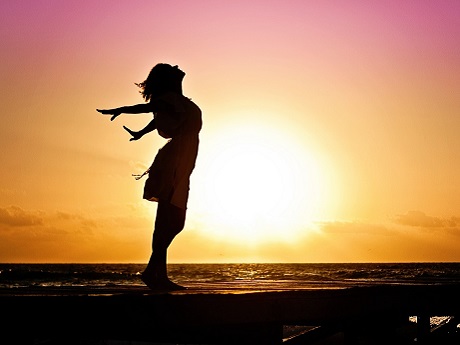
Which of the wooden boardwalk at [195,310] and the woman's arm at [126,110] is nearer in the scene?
the wooden boardwalk at [195,310]

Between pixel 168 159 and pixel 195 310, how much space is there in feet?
6.92

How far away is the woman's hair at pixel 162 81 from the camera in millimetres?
7086

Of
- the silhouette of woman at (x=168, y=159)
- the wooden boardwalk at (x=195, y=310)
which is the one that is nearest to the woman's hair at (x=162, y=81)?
the silhouette of woman at (x=168, y=159)

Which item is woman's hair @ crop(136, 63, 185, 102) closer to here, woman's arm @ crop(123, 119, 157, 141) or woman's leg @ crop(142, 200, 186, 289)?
woman's arm @ crop(123, 119, 157, 141)

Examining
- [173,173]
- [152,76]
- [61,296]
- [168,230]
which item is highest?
[152,76]

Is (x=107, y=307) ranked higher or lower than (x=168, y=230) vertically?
lower

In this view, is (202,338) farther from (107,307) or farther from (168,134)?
(168,134)

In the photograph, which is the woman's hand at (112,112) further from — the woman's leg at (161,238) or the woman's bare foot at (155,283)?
the woman's bare foot at (155,283)

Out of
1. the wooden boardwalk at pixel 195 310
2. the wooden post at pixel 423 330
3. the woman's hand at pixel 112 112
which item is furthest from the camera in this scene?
the wooden post at pixel 423 330

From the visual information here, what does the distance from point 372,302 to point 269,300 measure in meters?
1.51

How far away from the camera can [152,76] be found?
714cm

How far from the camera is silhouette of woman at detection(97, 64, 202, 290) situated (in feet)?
22.9

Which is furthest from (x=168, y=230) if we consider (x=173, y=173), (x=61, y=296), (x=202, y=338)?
(x=61, y=296)

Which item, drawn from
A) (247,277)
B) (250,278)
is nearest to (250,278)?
(250,278)
